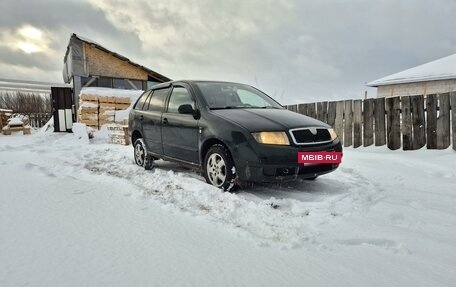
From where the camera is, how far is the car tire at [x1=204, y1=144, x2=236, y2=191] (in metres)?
4.00

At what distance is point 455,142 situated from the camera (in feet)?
20.3

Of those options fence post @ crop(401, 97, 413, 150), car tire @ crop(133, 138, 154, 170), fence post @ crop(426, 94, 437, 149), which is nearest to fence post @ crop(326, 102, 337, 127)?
fence post @ crop(401, 97, 413, 150)

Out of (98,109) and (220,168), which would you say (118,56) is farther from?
(220,168)

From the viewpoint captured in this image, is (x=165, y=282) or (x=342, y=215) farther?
(x=342, y=215)

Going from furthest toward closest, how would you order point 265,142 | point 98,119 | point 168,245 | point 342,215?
point 98,119, point 265,142, point 342,215, point 168,245

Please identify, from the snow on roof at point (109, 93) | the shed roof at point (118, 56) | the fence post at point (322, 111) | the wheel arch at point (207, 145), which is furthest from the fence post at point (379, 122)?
the shed roof at point (118, 56)

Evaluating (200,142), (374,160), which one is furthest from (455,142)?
(200,142)

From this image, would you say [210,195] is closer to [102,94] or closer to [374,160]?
[374,160]

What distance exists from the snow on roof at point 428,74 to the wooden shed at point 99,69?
14.3m

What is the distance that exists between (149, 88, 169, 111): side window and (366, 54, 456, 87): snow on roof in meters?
17.3

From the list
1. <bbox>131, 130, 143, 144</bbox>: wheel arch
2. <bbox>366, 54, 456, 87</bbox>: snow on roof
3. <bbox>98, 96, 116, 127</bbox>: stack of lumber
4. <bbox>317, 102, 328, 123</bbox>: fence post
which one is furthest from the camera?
<bbox>366, 54, 456, 87</bbox>: snow on roof

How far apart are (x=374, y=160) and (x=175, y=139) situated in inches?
151

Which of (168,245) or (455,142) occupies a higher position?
(455,142)

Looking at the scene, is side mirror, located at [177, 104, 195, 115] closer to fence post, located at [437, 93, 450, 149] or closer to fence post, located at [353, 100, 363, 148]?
fence post, located at [353, 100, 363, 148]
